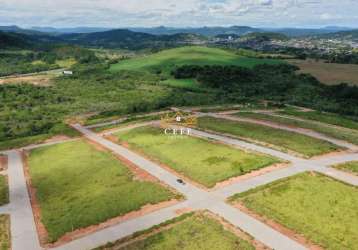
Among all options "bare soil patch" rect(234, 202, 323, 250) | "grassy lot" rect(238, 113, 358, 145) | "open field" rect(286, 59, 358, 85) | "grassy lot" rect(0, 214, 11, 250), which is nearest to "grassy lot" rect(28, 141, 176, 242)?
"grassy lot" rect(0, 214, 11, 250)

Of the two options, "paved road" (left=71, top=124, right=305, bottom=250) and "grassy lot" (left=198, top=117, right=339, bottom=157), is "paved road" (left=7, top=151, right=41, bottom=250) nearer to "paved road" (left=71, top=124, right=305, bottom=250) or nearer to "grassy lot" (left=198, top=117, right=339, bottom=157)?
"paved road" (left=71, top=124, right=305, bottom=250)

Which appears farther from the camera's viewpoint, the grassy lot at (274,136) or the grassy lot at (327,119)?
the grassy lot at (327,119)

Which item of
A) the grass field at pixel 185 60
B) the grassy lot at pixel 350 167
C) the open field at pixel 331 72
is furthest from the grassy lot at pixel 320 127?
the grass field at pixel 185 60

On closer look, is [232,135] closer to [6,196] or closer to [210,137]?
[210,137]

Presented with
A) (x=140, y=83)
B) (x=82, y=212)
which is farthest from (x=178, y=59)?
(x=82, y=212)

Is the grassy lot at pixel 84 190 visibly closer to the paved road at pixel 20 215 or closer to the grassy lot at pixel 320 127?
the paved road at pixel 20 215

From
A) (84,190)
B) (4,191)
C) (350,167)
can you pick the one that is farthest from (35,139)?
(350,167)
